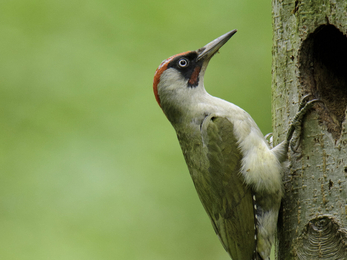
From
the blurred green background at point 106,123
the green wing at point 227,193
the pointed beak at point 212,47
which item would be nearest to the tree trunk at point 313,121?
the green wing at point 227,193

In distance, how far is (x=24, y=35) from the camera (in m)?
6.25

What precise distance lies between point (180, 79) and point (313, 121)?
1406 mm

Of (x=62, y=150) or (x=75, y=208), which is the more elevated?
(x=62, y=150)

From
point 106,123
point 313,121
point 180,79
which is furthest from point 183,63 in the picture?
point 106,123

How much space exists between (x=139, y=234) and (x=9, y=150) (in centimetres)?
198

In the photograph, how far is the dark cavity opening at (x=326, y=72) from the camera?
134 inches

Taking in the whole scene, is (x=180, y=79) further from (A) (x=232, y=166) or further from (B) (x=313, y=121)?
(B) (x=313, y=121)

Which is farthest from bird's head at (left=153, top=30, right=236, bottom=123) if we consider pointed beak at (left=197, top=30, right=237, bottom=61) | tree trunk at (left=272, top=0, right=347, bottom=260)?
tree trunk at (left=272, top=0, right=347, bottom=260)

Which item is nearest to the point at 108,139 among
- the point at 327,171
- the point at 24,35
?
the point at 24,35

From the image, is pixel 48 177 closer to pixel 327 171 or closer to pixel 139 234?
pixel 139 234

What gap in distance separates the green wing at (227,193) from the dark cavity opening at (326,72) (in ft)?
2.51

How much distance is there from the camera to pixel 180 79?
430cm

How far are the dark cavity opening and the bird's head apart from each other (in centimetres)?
98

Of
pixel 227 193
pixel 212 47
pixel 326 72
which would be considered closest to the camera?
pixel 326 72
